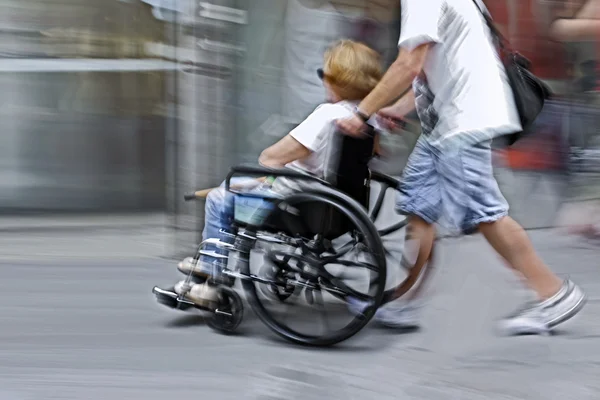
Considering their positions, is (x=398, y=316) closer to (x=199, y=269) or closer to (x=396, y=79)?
(x=199, y=269)

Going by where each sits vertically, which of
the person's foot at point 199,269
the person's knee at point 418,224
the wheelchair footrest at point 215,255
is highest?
the person's knee at point 418,224

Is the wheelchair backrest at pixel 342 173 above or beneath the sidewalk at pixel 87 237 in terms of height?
above

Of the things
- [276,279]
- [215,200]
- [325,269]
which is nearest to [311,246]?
[325,269]

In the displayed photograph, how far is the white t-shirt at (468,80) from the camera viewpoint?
3.86 meters

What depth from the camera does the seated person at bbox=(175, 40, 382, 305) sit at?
3779 mm

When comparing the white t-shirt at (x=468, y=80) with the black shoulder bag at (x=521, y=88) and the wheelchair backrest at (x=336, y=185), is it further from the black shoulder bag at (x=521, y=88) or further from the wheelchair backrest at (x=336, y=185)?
the wheelchair backrest at (x=336, y=185)

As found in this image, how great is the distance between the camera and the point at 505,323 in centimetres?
415

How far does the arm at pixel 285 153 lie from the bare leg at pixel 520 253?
815mm

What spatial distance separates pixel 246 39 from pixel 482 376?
9.15 ft

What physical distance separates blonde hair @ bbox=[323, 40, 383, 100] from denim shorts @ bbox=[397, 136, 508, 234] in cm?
40

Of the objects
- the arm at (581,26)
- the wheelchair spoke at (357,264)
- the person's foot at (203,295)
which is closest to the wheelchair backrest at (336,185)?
the wheelchair spoke at (357,264)

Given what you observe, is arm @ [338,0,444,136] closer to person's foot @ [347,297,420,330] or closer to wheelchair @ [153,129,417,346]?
wheelchair @ [153,129,417,346]

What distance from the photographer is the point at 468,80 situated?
3.88 meters

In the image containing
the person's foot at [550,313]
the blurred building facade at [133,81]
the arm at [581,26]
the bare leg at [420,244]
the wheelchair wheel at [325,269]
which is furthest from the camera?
the arm at [581,26]
